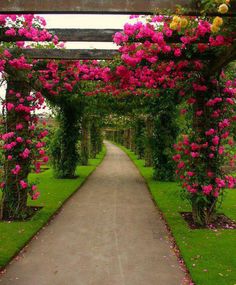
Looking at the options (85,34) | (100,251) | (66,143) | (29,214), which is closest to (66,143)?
→ (66,143)

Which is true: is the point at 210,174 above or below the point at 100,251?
above

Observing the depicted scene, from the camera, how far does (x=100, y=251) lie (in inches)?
263

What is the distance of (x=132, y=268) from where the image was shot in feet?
19.1

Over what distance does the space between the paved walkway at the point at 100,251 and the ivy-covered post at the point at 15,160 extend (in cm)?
105

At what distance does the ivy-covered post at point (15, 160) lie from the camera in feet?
30.2

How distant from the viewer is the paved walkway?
5.44 metres

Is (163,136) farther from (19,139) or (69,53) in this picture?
(69,53)

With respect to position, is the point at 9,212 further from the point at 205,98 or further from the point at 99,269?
the point at 205,98

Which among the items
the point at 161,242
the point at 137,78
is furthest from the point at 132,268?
the point at 137,78

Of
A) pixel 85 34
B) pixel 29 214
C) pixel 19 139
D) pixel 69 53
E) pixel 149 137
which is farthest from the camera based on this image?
pixel 149 137

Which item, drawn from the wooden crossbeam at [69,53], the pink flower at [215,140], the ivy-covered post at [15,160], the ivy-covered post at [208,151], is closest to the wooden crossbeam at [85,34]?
the wooden crossbeam at [69,53]

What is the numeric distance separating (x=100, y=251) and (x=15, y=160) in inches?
147

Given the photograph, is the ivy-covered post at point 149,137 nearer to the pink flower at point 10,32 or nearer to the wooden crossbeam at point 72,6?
the pink flower at point 10,32

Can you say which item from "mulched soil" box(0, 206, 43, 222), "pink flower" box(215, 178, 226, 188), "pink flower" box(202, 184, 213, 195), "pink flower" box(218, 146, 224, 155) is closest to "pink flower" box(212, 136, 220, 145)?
"pink flower" box(218, 146, 224, 155)
